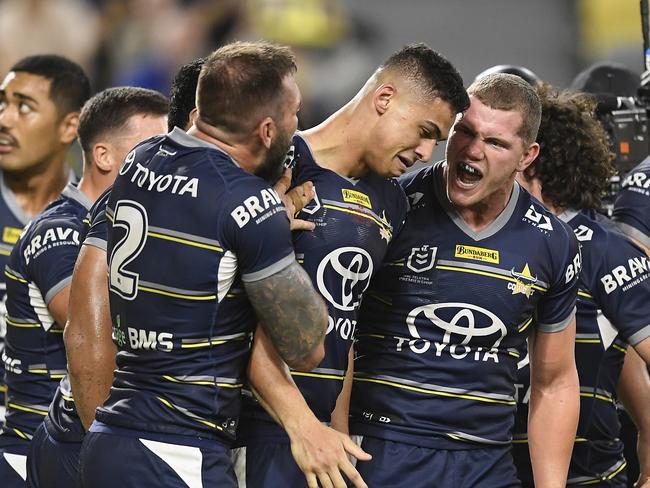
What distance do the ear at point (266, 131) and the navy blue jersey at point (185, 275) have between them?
12 cm

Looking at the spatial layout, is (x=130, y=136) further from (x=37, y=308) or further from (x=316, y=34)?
(x=316, y=34)

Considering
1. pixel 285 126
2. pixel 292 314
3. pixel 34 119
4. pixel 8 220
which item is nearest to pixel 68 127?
pixel 34 119

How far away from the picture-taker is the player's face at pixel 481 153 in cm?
404

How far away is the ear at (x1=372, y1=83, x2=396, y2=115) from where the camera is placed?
377 cm

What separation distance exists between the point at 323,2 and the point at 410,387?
6.55 metres

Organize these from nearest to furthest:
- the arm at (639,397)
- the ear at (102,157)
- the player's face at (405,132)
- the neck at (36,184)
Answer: the player's face at (405,132), the ear at (102,157), the arm at (639,397), the neck at (36,184)

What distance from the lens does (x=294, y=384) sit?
3.37m

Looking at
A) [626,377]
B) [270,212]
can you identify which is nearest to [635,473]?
[626,377]

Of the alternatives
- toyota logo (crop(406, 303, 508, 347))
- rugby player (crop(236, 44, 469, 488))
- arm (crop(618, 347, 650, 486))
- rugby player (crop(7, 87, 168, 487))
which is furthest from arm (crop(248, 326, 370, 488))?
arm (crop(618, 347, 650, 486))

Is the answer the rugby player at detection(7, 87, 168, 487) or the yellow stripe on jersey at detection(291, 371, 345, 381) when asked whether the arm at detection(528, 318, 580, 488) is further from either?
the rugby player at detection(7, 87, 168, 487)

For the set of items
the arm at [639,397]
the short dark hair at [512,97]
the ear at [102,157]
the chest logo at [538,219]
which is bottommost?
the arm at [639,397]

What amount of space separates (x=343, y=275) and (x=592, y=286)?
4.42 ft

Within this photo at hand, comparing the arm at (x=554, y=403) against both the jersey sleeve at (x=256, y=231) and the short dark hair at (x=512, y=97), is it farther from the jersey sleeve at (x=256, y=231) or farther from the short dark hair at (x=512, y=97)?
the jersey sleeve at (x=256, y=231)

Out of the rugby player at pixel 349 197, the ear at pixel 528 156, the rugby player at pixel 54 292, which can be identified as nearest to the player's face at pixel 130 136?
the rugby player at pixel 54 292
